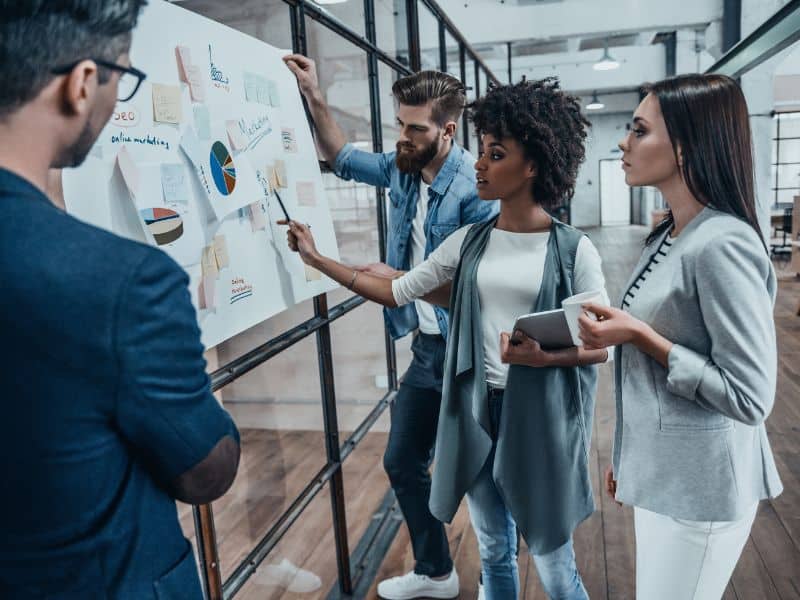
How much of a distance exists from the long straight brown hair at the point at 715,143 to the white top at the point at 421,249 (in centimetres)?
99

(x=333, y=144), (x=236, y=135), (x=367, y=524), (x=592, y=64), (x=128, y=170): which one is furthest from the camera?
(x=592, y=64)

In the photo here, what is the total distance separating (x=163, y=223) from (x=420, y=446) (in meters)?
1.23

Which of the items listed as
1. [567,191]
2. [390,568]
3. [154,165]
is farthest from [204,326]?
[390,568]

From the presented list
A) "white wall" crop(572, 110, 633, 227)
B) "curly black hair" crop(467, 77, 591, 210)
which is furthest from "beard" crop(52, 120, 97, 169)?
"white wall" crop(572, 110, 633, 227)

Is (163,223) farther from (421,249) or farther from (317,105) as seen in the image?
(421,249)

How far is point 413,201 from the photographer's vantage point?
7.02 ft

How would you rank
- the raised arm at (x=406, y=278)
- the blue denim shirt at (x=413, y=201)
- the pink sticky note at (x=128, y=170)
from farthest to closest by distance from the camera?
the blue denim shirt at (x=413, y=201)
the raised arm at (x=406, y=278)
the pink sticky note at (x=128, y=170)

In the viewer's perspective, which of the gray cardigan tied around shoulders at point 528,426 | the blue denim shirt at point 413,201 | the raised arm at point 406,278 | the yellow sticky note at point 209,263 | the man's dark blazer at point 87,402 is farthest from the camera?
the blue denim shirt at point 413,201

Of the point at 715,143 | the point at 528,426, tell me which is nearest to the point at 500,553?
the point at 528,426

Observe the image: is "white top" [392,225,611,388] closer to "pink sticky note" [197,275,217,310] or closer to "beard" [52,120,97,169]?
"pink sticky note" [197,275,217,310]

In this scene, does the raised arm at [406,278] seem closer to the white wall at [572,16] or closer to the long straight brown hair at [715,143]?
the long straight brown hair at [715,143]

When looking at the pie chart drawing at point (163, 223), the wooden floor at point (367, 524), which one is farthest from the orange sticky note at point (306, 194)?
the wooden floor at point (367, 524)

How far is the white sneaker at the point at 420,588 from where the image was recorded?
2189mm

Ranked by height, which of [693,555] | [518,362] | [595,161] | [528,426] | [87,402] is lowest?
[693,555]
